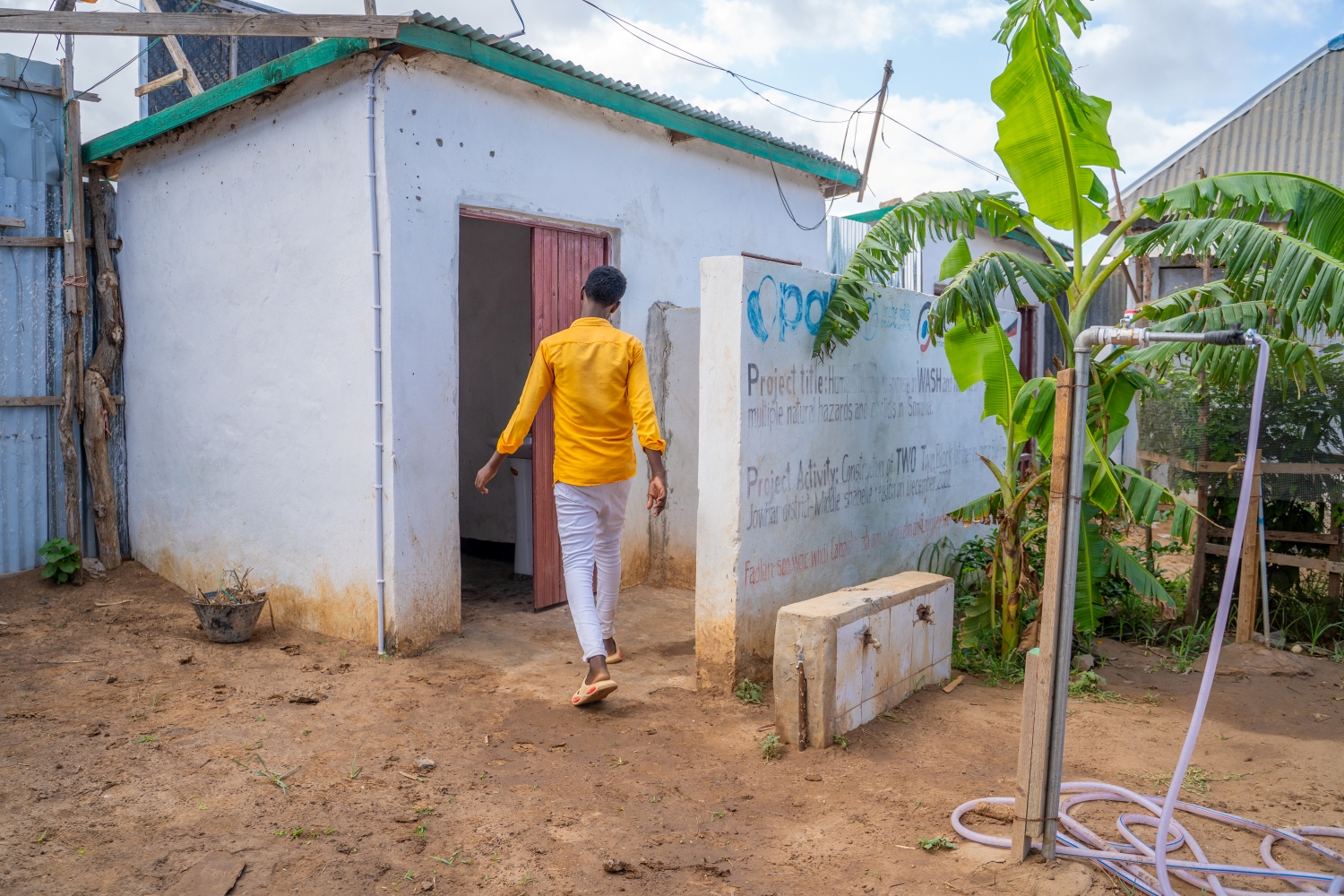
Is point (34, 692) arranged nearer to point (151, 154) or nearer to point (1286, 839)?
point (151, 154)

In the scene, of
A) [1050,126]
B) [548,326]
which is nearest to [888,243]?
[1050,126]

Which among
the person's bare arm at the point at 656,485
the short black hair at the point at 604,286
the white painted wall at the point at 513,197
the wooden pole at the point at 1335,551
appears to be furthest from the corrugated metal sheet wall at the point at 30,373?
the wooden pole at the point at 1335,551

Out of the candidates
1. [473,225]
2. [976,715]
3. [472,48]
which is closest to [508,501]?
[473,225]

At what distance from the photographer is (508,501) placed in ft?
27.6

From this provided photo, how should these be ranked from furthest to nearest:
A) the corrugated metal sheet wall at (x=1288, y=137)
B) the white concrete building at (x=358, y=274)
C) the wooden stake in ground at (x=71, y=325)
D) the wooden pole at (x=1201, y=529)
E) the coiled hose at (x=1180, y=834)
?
the corrugated metal sheet wall at (x=1288, y=137), the wooden stake in ground at (x=71, y=325), the wooden pole at (x=1201, y=529), the white concrete building at (x=358, y=274), the coiled hose at (x=1180, y=834)

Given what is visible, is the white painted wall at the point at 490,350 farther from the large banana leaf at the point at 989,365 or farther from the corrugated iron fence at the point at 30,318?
the large banana leaf at the point at 989,365

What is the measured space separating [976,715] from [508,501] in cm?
490

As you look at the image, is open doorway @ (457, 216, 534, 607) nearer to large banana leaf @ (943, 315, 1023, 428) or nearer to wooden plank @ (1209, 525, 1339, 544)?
large banana leaf @ (943, 315, 1023, 428)

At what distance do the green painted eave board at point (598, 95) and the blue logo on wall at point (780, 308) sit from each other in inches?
86.9

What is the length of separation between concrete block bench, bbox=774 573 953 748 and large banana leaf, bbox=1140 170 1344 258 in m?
2.28

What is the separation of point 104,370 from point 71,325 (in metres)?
0.38

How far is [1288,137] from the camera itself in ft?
40.2

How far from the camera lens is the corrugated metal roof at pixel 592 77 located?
16.8 feet

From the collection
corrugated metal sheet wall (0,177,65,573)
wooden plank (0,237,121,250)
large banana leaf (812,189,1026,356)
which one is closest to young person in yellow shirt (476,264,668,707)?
large banana leaf (812,189,1026,356)
